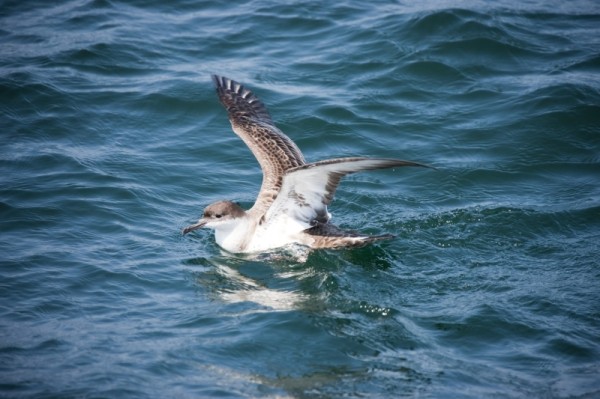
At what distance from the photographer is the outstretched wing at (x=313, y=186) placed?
294 inches

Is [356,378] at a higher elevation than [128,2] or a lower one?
lower

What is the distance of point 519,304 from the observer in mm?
7719

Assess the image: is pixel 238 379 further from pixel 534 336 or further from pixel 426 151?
pixel 426 151

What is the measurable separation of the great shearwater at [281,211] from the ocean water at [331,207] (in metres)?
0.24

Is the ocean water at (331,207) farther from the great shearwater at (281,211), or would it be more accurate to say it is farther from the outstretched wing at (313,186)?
the outstretched wing at (313,186)

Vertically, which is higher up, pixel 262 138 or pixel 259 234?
pixel 262 138

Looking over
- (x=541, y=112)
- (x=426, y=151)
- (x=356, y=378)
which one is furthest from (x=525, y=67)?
(x=356, y=378)

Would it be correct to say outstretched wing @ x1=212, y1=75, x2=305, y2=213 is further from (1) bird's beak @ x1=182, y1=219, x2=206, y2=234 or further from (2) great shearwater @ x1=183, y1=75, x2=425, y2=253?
(1) bird's beak @ x1=182, y1=219, x2=206, y2=234

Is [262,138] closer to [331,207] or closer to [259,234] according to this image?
[331,207]

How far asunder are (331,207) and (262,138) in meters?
1.31

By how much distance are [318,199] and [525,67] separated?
20.2 feet

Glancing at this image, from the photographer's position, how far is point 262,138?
10.0 metres

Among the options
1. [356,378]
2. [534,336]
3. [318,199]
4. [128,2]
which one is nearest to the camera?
[356,378]

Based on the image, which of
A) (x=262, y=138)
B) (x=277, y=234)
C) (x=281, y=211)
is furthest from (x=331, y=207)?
(x=281, y=211)
